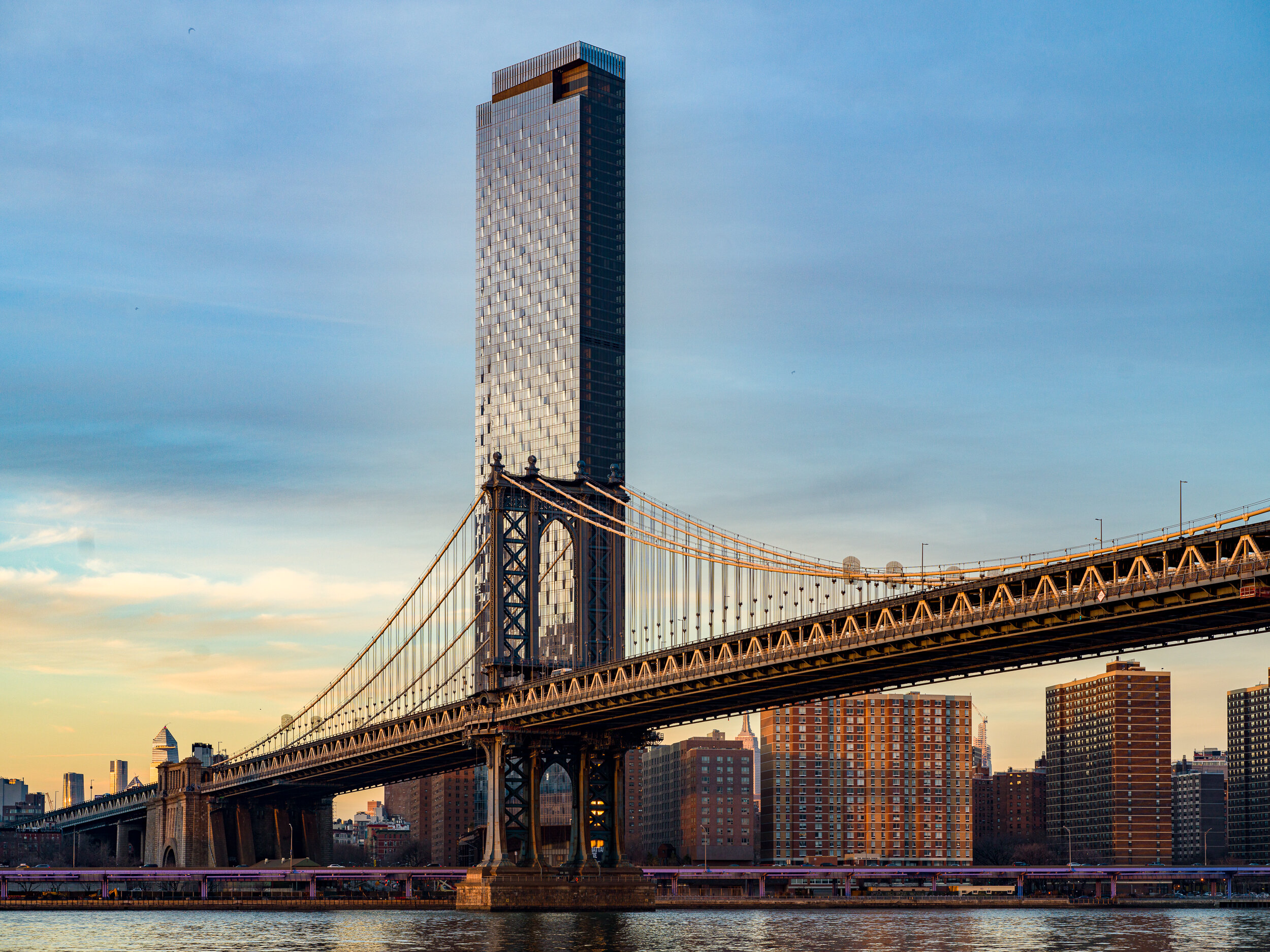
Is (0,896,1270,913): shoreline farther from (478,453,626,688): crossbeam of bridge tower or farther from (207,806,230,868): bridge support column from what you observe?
(207,806,230,868): bridge support column

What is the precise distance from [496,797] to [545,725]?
5.61 m

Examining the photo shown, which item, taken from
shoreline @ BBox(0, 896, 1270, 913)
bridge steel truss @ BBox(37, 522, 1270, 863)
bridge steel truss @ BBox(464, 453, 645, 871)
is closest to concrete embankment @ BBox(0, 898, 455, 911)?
shoreline @ BBox(0, 896, 1270, 913)

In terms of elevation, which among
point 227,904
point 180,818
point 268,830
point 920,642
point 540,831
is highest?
point 920,642

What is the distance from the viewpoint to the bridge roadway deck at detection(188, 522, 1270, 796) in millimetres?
63719

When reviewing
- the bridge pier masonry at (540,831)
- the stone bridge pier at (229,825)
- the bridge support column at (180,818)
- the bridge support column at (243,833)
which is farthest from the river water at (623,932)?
the bridge support column at (243,833)

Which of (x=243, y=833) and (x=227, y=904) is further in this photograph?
(x=243, y=833)

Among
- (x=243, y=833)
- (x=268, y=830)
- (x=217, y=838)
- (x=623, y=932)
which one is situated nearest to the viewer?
(x=623, y=932)

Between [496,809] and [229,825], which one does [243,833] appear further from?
[496,809]

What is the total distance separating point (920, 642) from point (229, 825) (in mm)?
123633

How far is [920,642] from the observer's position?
76.9 metres

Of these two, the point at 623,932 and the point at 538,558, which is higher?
the point at 538,558

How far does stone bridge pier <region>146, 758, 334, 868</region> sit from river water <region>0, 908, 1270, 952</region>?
48.6m

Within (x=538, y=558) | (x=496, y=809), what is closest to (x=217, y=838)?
(x=538, y=558)

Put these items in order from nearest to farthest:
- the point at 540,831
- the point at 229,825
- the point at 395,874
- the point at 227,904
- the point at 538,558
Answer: the point at 540,831, the point at 538,558, the point at 227,904, the point at 395,874, the point at 229,825
